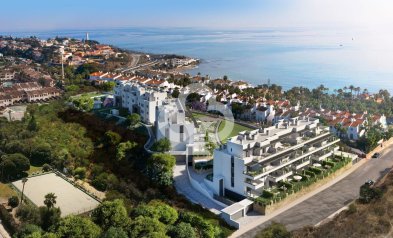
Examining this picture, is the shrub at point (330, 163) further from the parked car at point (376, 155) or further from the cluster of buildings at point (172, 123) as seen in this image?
the cluster of buildings at point (172, 123)

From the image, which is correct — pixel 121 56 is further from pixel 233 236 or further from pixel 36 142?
pixel 233 236

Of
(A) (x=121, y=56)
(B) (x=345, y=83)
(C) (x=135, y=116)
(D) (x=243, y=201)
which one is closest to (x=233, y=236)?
(D) (x=243, y=201)

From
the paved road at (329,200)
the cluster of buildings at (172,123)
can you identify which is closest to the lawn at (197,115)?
the cluster of buildings at (172,123)

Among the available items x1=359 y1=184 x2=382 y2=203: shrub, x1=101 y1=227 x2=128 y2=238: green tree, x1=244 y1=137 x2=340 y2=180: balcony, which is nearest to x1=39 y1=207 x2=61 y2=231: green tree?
x1=101 y1=227 x2=128 y2=238: green tree

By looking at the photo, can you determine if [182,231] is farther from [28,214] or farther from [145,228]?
[28,214]

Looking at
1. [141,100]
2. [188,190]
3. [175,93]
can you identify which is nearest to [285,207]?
[188,190]

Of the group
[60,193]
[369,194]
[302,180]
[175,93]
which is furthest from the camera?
[175,93]
